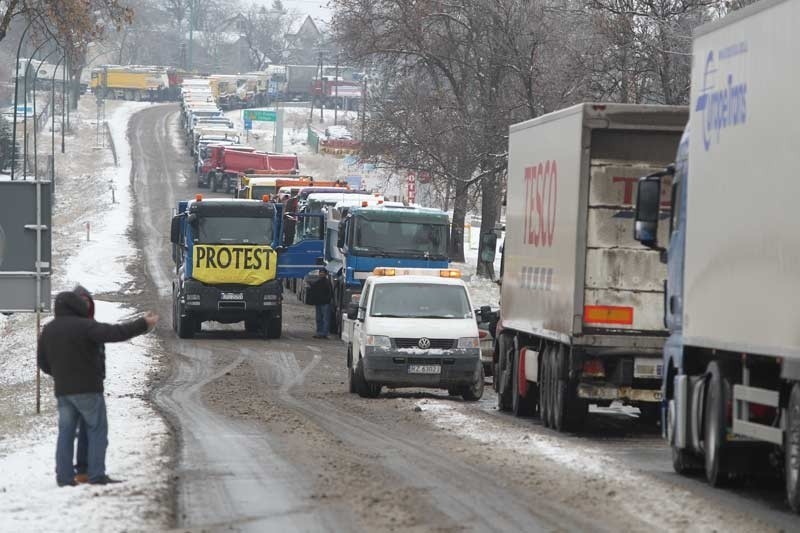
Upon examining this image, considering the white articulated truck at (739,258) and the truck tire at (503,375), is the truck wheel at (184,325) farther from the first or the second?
the white articulated truck at (739,258)

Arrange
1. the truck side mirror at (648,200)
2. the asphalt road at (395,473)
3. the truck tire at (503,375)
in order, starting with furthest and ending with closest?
1. the truck tire at (503,375)
2. the truck side mirror at (648,200)
3. the asphalt road at (395,473)

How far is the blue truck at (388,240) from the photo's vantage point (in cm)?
3397

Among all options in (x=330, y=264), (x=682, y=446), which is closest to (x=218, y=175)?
(x=330, y=264)

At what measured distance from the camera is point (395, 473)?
13.0 metres

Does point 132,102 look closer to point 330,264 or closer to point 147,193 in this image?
point 147,193

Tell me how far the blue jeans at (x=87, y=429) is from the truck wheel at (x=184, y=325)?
22.6m

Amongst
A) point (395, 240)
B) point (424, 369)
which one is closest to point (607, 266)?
point (424, 369)

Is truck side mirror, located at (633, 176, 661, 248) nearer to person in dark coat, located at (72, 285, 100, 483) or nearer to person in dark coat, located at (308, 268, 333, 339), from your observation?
person in dark coat, located at (72, 285, 100, 483)

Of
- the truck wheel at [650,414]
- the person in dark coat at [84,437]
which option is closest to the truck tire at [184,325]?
the truck wheel at [650,414]

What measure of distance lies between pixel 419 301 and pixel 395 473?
400 inches

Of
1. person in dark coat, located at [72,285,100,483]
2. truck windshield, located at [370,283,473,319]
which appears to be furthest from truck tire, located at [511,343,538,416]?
person in dark coat, located at [72,285,100,483]

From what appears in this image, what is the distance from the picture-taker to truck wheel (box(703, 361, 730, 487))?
40.3 ft

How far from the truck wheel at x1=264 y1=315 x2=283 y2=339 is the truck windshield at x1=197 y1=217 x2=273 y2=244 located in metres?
1.81

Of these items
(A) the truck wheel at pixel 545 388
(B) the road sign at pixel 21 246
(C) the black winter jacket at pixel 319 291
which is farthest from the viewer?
(C) the black winter jacket at pixel 319 291
